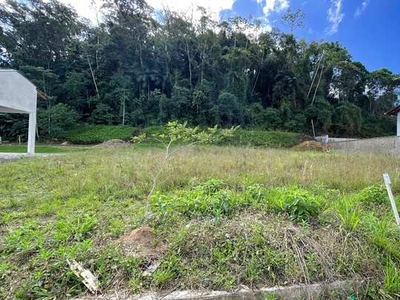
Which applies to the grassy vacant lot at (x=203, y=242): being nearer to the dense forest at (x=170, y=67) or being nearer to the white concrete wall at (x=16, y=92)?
the white concrete wall at (x=16, y=92)

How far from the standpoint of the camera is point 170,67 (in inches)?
1004

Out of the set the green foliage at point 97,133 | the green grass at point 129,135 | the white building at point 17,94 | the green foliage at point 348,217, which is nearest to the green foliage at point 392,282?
the green foliage at point 348,217

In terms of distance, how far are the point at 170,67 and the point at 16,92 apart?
1729cm

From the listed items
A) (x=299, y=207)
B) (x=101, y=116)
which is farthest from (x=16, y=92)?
(x=101, y=116)

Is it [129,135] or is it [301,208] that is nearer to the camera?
[301,208]

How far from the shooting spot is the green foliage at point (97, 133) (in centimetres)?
2039

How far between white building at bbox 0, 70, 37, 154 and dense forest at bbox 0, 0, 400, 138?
1171cm

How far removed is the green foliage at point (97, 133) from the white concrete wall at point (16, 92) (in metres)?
9.14

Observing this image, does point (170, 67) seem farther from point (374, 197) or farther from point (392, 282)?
point (392, 282)

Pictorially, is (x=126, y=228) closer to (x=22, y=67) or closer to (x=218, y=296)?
(x=218, y=296)

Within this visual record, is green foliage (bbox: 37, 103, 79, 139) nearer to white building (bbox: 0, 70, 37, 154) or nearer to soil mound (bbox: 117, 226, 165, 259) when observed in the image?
white building (bbox: 0, 70, 37, 154)

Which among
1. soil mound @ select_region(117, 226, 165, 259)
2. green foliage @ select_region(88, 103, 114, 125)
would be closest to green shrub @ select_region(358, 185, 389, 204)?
soil mound @ select_region(117, 226, 165, 259)

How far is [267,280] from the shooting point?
6.15 ft

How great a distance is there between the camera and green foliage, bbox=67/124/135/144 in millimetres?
20391
